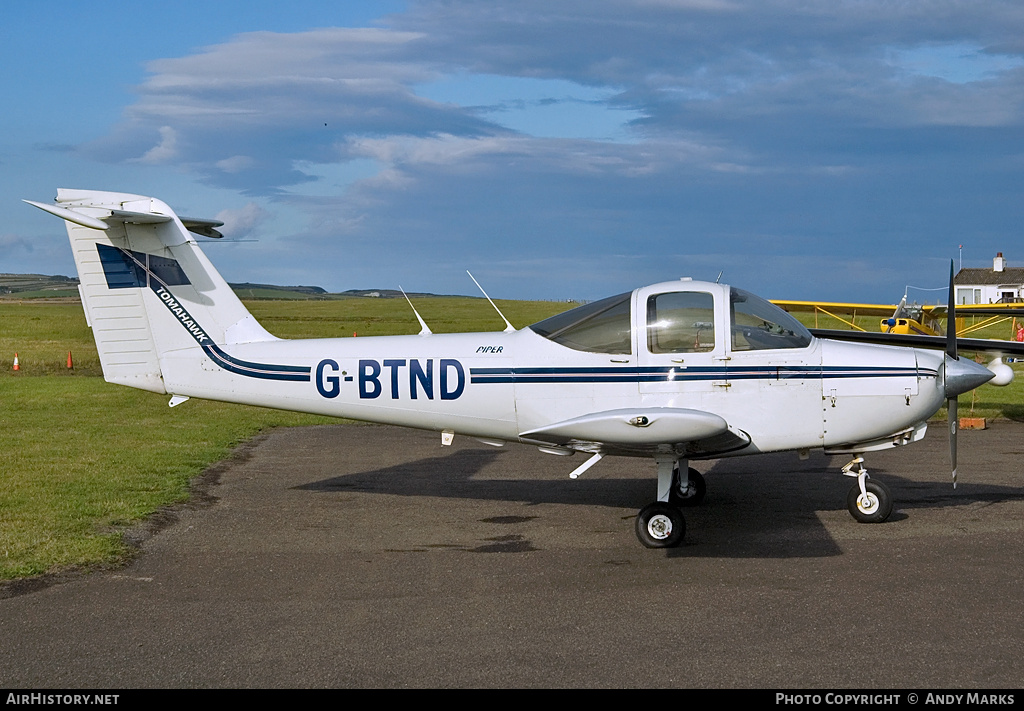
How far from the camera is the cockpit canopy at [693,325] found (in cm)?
842

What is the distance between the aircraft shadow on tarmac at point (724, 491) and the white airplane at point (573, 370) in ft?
2.05

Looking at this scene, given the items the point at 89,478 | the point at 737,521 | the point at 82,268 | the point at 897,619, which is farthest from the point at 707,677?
the point at 89,478

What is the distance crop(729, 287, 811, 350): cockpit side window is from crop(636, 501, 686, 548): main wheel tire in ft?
5.16

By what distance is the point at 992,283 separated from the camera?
81.8 meters

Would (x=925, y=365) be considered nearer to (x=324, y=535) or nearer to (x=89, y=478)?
(x=324, y=535)

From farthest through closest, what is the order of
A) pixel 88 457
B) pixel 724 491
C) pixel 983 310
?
pixel 983 310 < pixel 88 457 < pixel 724 491

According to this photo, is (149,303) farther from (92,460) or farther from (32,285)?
(32,285)

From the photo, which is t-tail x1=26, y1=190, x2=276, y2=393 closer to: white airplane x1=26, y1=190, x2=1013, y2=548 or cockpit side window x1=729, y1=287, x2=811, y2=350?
white airplane x1=26, y1=190, x2=1013, y2=548

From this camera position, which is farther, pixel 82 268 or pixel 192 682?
pixel 82 268

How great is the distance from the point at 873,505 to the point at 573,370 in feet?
10.4

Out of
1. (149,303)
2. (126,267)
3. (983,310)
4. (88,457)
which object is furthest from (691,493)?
(983,310)

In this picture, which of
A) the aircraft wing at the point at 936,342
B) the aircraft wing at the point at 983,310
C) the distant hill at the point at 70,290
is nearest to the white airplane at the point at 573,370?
the aircraft wing at the point at 936,342

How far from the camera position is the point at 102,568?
7.60 meters

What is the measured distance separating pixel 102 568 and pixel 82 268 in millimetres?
3386
